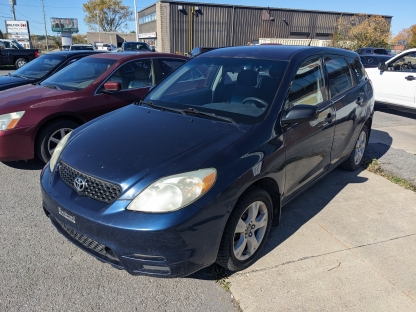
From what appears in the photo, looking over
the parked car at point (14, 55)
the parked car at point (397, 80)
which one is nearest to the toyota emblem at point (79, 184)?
the parked car at point (397, 80)

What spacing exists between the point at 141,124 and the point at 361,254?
2282 mm

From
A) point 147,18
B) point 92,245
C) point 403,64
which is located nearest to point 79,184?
point 92,245

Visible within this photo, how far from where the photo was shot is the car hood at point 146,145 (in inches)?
92.0

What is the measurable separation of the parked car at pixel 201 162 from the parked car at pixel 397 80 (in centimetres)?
579

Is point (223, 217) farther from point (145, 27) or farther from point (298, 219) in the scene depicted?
point (145, 27)

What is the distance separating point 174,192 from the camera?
2.22 metres

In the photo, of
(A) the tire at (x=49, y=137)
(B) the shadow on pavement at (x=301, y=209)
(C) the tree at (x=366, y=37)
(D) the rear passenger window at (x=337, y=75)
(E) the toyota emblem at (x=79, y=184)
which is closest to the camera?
(E) the toyota emblem at (x=79, y=184)

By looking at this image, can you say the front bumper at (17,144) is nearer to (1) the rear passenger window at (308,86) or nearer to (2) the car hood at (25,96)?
(2) the car hood at (25,96)

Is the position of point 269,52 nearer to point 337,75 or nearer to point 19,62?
point 337,75

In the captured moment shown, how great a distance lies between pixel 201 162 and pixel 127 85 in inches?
140

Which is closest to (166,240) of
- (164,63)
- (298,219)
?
(298,219)

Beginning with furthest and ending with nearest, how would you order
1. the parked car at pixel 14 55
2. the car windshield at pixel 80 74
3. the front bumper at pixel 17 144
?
the parked car at pixel 14 55 < the car windshield at pixel 80 74 < the front bumper at pixel 17 144

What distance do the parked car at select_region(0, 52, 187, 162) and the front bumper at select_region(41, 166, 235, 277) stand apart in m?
2.42

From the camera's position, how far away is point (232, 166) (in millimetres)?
2408
